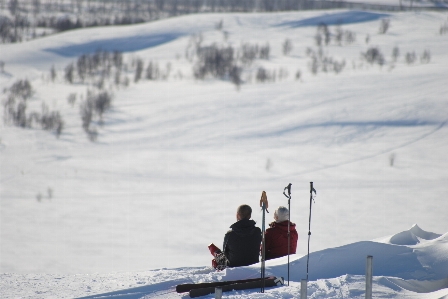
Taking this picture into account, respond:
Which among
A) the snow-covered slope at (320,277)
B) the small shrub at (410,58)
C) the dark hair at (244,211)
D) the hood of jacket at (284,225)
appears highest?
the small shrub at (410,58)

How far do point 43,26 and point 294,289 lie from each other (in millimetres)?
75504

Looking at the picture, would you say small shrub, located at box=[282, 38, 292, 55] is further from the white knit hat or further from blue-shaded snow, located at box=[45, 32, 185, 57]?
the white knit hat

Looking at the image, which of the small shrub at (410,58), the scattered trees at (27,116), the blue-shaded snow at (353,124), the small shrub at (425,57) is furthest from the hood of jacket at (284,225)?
the small shrub at (410,58)

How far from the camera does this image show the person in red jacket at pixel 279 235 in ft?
16.5

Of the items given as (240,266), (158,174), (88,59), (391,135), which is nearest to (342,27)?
(88,59)

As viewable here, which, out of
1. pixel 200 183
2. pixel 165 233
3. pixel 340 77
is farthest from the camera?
pixel 340 77

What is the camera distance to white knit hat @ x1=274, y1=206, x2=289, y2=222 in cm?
497

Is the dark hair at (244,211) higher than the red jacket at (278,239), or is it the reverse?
the dark hair at (244,211)

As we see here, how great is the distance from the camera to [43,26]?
243 ft

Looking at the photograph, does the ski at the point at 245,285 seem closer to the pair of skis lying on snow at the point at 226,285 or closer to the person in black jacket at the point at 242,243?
the pair of skis lying on snow at the point at 226,285

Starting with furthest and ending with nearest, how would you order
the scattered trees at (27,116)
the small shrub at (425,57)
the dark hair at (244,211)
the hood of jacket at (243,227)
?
the small shrub at (425,57), the scattered trees at (27,116), the hood of jacket at (243,227), the dark hair at (244,211)

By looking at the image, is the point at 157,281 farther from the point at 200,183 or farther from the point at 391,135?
the point at 391,135

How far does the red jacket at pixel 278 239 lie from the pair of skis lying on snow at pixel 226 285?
0.59 m

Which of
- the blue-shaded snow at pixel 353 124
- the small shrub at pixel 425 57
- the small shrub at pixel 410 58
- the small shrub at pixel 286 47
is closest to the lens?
the blue-shaded snow at pixel 353 124
